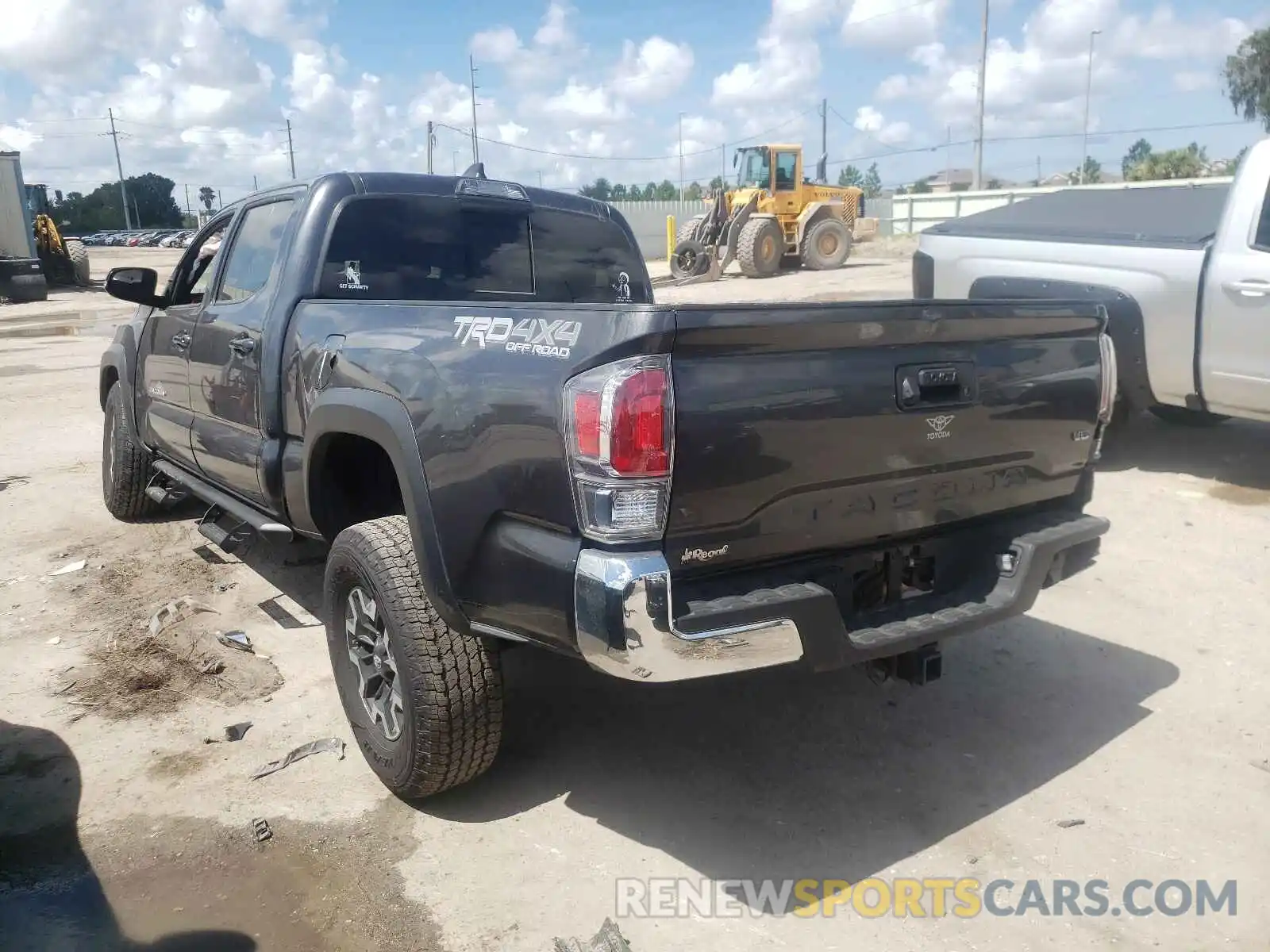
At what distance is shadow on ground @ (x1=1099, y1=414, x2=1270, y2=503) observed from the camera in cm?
665

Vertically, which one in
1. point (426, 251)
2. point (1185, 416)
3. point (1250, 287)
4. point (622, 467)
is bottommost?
point (1185, 416)

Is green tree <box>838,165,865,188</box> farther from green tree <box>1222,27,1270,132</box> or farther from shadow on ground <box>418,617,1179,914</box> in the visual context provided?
shadow on ground <box>418,617,1179,914</box>

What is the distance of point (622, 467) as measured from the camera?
2371mm

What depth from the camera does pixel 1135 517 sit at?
587cm

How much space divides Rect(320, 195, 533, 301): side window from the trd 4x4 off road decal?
1257 millimetres

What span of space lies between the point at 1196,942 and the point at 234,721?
321 cm

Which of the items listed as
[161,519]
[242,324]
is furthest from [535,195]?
[161,519]

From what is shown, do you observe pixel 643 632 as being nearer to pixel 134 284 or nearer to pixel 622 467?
pixel 622 467

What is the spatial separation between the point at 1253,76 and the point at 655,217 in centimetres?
3271

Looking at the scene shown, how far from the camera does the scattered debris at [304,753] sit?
348cm

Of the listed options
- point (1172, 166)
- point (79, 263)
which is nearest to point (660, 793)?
point (79, 263)

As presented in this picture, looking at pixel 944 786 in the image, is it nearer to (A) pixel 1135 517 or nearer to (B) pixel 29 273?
(A) pixel 1135 517

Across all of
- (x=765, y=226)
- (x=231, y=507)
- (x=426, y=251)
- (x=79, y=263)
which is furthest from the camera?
(x=79, y=263)

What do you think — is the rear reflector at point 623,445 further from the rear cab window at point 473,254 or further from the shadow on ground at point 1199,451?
the shadow on ground at point 1199,451
